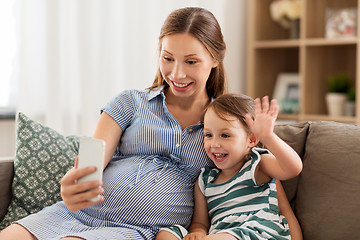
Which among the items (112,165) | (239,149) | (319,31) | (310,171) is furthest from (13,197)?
(319,31)

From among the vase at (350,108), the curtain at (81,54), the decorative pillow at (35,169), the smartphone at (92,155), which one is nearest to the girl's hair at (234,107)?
the smartphone at (92,155)

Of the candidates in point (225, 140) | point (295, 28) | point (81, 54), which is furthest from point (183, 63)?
point (295, 28)

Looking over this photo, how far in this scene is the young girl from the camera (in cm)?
156

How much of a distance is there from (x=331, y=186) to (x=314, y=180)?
0.06 metres

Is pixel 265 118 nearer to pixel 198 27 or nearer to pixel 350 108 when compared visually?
pixel 198 27

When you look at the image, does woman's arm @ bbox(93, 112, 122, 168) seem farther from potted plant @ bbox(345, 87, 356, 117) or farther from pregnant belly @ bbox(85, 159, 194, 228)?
potted plant @ bbox(345, 87, 356, 117)

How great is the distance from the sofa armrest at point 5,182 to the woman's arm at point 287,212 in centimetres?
95

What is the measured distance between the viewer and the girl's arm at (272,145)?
1449 millimetres

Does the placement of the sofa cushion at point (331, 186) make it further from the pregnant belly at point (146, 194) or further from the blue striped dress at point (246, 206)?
the pregnant belly at point (146, 194)

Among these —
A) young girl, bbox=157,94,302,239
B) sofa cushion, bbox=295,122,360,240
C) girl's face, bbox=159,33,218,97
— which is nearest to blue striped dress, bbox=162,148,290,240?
young girl, bbox=157,94,302,239

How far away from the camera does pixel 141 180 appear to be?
64.9 inches

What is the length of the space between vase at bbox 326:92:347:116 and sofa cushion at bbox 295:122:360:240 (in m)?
1.54

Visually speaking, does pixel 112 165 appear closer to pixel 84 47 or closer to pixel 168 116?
pixel 168 116

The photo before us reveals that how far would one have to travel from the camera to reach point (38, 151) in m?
1.89
